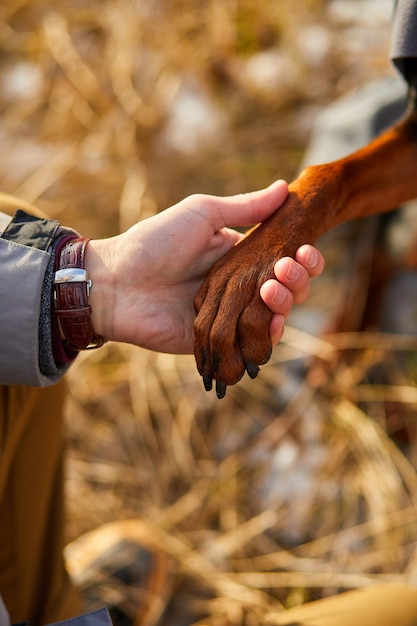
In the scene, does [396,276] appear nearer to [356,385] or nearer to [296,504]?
[356,385]

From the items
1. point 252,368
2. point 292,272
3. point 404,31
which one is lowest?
point 252,368

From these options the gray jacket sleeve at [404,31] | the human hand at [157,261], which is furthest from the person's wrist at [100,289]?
the gray jacket sleeve at [404,31]

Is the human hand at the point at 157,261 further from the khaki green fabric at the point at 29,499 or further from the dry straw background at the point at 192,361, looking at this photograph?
the dry straw background at the point at 192,361

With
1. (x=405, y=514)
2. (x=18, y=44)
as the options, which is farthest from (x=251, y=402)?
(x=18, y=44)

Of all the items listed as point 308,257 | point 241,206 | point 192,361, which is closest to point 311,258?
point 308,257

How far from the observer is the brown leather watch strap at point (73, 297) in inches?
32.1

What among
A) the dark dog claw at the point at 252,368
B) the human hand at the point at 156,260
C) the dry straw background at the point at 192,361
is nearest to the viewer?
the dark dog claw at the point at 252,368

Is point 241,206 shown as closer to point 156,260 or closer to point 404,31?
point 156,260

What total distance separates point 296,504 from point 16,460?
76 cm

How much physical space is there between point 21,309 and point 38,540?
384mm

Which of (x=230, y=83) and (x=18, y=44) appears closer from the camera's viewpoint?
(x=230, y=83)

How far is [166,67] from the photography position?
8.02ft

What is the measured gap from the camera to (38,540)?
96 centimetres

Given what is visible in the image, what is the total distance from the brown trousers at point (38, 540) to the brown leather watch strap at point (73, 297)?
0.35 feet
